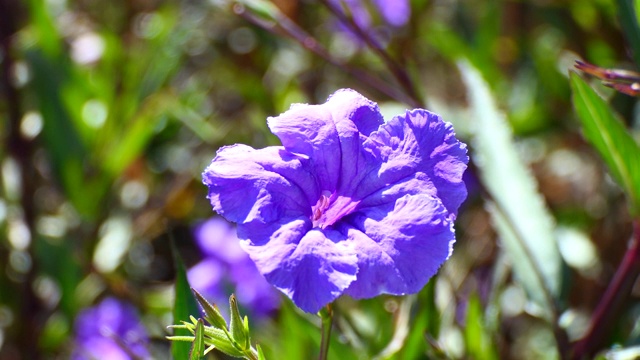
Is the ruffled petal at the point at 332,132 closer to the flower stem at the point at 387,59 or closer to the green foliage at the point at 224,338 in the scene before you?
the green foliage at the point at 224,338

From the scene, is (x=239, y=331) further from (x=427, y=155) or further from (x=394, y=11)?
(x=394, y=11)

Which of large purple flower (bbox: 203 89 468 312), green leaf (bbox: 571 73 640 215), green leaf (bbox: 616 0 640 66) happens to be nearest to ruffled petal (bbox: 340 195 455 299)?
large purple flower (bbox: 203 89 468 312)

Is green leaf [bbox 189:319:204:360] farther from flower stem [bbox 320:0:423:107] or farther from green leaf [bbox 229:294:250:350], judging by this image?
flower stem [bbox 320:0:423:107]

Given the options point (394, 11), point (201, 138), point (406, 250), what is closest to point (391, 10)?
point (394, 11)

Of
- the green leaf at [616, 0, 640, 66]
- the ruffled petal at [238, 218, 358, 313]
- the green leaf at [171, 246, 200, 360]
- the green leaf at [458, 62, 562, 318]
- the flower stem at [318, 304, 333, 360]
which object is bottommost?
the green leaf at [458, 62, 562, 318]

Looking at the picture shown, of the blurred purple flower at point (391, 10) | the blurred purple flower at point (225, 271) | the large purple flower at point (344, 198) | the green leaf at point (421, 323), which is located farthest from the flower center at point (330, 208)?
the blurred purple flower at point (391, 10)

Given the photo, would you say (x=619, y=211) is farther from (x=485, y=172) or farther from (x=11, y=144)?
(x=11, y=144)
